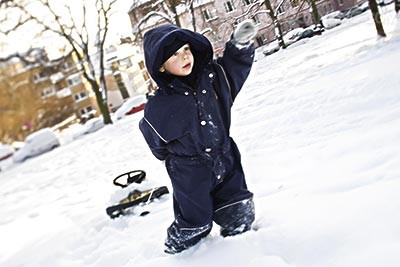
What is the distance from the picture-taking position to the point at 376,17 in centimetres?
231

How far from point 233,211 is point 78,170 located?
16.8ft

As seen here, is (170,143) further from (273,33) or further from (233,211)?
(273,33)

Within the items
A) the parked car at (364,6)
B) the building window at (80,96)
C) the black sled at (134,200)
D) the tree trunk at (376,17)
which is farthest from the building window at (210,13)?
the building window at (80,96)

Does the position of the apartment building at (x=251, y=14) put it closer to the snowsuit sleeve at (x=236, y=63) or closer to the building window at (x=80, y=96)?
the snowsuit sleeve at (x=236, y=63)

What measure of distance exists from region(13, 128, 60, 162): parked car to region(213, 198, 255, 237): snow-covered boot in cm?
1322

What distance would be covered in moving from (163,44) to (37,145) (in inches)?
533

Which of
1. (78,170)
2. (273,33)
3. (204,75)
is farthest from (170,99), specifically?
(78,170)

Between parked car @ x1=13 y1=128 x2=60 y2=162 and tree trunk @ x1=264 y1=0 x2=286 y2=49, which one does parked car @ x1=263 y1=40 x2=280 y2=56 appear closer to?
tree trunk @ x1=264 y1=0 x2=286 y2=49

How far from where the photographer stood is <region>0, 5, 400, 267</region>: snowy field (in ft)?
4.62

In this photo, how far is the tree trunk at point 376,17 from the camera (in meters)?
2.00

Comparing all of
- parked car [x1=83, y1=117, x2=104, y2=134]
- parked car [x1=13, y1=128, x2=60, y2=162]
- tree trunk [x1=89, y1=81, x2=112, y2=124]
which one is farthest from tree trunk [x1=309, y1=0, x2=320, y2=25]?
parked car [x1=13, y1=128, x2=60, y2=162]

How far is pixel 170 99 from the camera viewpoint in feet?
4.96

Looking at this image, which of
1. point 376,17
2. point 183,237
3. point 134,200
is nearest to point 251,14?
point 183,237

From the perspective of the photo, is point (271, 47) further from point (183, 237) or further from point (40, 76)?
point (40, 76)
